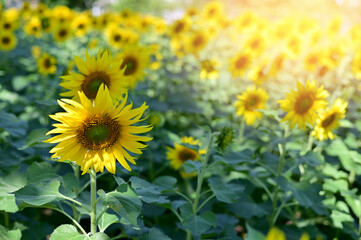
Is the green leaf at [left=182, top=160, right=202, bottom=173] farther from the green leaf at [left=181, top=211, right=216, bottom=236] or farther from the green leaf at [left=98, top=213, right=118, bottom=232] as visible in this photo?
the green leaf at [left=98, top=213, right=118, bottom=232]

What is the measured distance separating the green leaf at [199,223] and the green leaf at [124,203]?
407mm

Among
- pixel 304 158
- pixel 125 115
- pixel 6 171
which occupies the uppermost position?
pixel 125 115

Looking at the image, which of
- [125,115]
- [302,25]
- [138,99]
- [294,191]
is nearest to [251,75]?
[302,25]

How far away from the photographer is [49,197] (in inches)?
52.4

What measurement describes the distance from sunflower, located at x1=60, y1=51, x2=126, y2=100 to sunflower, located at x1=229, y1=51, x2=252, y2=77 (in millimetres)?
2449

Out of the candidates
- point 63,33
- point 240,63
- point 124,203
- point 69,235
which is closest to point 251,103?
point 240,63

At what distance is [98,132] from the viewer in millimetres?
1304

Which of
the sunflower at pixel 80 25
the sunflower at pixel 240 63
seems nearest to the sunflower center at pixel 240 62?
the sunflower at pixel 240 63

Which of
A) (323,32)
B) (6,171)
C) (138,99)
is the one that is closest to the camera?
(138,99)

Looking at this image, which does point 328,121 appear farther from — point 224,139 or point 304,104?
point 224,139

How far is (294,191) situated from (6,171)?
161 cm

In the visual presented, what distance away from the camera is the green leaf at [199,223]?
1.61 m

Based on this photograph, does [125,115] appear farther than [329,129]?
No

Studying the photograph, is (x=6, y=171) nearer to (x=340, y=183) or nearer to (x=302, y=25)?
(x=340, y=183)
